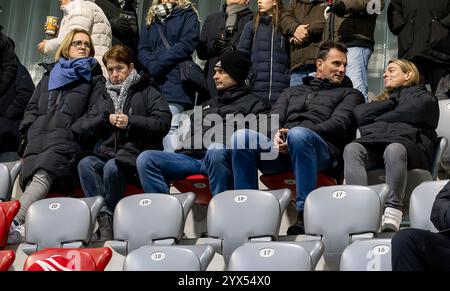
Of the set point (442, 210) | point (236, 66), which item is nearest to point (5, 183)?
point (236, 66)

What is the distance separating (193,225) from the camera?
5.77 meters

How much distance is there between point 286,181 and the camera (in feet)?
18.4

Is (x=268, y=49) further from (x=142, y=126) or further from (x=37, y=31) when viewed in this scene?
(x=37, y=31)

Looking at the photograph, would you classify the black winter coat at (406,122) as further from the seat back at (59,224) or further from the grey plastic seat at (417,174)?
the seat back at (59,224)

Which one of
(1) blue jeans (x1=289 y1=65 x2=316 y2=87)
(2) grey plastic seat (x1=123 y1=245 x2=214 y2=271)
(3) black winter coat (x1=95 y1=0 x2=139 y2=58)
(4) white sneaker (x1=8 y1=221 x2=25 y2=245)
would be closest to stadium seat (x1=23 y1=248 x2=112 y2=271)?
(2) grey plastic seat (x1=123 y1=245 x2=214 y2=271)

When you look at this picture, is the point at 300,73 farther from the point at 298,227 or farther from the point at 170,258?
the point at 170,258

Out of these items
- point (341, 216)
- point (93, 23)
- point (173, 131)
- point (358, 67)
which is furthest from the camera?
point (93, 23)

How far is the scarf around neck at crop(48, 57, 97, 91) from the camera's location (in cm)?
630

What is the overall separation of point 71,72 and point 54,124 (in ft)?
1.19

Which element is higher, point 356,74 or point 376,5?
point 376,5

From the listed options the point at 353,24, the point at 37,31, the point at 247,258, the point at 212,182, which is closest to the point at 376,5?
the point at 353,24

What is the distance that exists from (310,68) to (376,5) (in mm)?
554

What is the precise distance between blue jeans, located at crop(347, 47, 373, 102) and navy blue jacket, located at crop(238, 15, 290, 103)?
408 mm

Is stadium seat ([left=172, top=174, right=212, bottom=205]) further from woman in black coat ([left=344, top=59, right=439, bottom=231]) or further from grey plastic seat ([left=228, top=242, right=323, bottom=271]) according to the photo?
grey plastic seat ([left=228, top=242, right=323, bottom=271])
